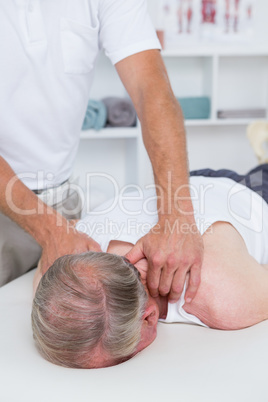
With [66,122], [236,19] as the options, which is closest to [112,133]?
[236,19]

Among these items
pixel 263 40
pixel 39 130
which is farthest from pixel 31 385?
pixel 263 40

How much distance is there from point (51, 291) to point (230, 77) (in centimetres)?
316

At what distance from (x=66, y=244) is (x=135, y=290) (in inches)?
9.6

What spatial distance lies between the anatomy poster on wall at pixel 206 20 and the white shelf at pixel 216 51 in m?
0.06

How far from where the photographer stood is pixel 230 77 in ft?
12.6

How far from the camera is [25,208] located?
131cm

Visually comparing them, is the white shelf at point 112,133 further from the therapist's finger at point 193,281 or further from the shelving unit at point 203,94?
the therapist's finger at point 193,281

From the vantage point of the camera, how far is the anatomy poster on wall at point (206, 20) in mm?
3617

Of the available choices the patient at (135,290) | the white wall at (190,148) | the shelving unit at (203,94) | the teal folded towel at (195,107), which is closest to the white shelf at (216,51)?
the shelving unit at (203,94)

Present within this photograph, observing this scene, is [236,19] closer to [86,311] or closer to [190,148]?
[190,148]

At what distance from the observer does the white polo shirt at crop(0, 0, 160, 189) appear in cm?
148

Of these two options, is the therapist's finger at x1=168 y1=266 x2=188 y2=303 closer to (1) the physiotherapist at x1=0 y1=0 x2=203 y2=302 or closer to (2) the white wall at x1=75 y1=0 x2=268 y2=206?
(1) the physiotherapist at x1=0 y1=0 x2=203 y2=302

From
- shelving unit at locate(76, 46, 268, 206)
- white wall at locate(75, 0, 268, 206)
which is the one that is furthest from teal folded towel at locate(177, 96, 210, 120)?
white wall at locate(75, 0, 268, 206)

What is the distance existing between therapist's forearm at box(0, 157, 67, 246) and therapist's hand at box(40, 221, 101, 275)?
24 mm
